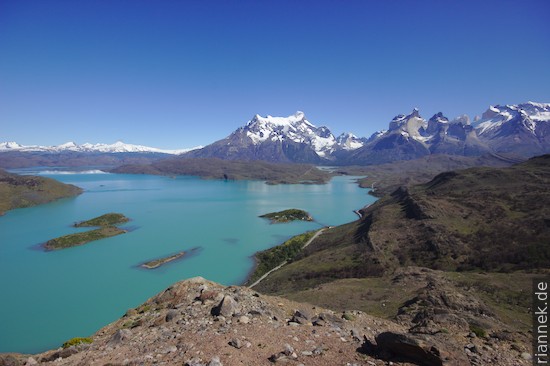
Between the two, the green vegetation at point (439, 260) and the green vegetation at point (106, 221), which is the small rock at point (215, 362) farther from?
the green vegetation at point (106, 221)

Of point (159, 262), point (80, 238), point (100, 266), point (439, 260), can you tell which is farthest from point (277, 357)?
point (80, 238)

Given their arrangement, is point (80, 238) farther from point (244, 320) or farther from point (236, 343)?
point (236, 343)

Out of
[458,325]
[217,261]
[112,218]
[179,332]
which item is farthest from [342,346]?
[112,218]

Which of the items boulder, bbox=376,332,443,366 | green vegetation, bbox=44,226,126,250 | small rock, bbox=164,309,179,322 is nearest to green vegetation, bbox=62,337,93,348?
small rock, bbox=164,309,179,322

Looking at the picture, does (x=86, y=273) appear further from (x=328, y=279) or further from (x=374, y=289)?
(x=374, y=289)

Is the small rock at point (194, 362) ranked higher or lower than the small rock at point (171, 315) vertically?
higher

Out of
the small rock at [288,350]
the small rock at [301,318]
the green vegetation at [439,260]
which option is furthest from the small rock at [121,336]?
the green vegetation at [439,260]

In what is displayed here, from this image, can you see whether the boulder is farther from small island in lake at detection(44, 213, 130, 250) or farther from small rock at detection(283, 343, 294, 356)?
small island in lake at detection(44, 213, 130, 250)
